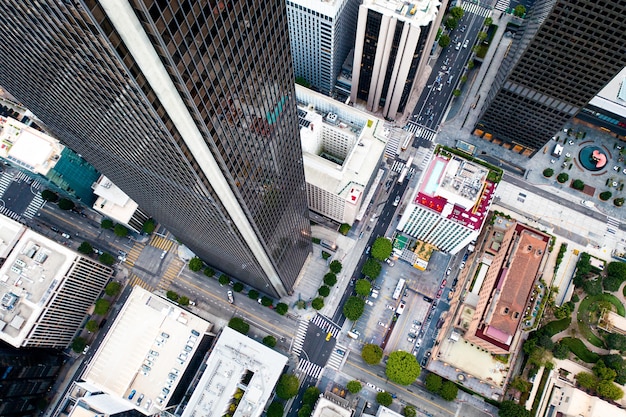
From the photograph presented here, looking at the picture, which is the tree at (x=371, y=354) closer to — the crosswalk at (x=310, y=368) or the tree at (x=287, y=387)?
the crosswalk at (x=310, y=368)

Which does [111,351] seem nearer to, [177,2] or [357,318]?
[357,318]

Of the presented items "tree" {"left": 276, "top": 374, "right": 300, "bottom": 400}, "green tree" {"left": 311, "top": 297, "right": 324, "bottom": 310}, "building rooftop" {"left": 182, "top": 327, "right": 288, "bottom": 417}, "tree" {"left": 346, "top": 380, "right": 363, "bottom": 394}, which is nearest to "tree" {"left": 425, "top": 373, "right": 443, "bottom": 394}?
"tree" {"left": 346, "top": 380, "right": 363, "bottom": 394}

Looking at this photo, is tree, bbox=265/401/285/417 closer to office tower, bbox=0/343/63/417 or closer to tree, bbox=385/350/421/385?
tree, bbox=385/350/421/385

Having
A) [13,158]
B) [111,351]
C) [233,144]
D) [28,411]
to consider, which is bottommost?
[28,411]

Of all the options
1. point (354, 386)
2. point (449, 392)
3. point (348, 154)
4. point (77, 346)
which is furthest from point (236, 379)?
point (348, 154)

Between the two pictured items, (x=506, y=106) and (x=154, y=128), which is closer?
(x=154, y=128)

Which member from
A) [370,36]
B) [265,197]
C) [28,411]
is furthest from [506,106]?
[28,411]
